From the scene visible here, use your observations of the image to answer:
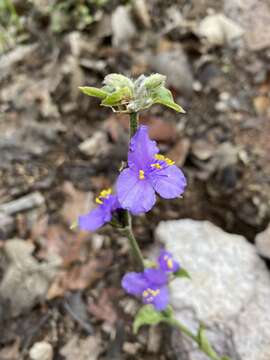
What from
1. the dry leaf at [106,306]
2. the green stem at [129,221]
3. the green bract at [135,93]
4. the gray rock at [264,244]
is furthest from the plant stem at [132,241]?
the gray rock at [264,244]

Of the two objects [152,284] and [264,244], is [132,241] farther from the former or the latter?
[264,244]

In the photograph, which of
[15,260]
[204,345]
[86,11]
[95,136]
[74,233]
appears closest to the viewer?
[204,345]

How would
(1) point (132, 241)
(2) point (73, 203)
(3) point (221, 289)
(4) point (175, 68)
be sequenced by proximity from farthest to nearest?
(4) point (175, 68) → (2) point (73, 203) → (3) point (221, 289) → (1) point (132, 241)

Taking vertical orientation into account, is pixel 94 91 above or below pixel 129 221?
above

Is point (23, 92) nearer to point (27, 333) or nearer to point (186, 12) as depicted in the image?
point (186, 12)

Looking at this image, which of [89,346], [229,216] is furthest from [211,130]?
[89,346]

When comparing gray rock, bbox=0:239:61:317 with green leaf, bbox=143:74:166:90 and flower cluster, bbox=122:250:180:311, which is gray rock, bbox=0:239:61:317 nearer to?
flower cluster, bbox=122:250:180:311

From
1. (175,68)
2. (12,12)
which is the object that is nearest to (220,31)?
(175,68)
